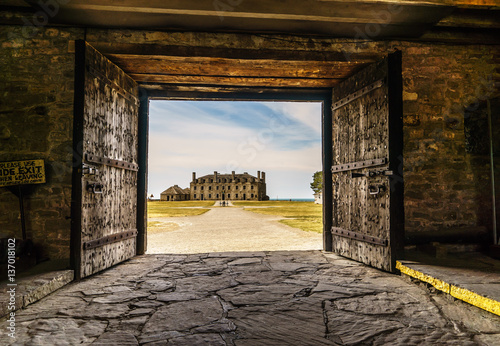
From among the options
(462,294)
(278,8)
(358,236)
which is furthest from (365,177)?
(278,8)

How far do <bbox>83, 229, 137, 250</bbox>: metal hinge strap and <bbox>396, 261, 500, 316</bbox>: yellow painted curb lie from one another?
3996mm

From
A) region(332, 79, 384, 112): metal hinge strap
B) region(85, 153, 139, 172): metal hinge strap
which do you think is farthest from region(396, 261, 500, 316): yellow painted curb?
region(85, 153, 139, 172): metal hinge strap

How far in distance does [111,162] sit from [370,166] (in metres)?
3.83

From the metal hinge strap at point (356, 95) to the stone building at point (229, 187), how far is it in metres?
69.1

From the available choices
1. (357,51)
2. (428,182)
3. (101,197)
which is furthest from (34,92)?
(428,182)

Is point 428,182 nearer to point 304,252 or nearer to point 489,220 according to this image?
point 489,220

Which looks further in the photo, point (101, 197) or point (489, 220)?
point (489, 220)

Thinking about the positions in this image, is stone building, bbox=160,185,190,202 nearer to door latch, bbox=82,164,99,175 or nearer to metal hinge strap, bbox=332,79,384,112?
metal hinge strap, bbox=332,79,384,112

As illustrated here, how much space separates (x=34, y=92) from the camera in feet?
13.1

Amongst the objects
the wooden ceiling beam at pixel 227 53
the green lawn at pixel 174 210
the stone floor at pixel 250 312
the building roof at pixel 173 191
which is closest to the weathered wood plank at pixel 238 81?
A: the wooden ceiling beam at pixel 227 53

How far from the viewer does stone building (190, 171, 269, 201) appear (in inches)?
2943

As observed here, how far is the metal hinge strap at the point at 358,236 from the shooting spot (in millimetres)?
3930

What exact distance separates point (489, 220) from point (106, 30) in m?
6.45

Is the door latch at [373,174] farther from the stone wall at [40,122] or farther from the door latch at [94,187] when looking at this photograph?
the stone wall at [40,122]
